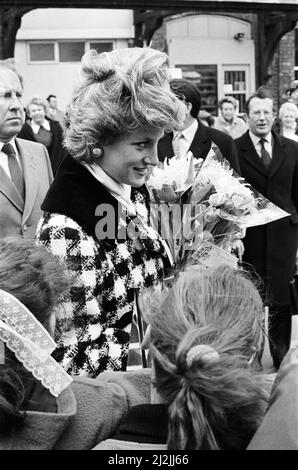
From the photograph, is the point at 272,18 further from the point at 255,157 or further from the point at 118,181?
the point at 118,181

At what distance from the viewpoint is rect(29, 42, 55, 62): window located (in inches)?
749

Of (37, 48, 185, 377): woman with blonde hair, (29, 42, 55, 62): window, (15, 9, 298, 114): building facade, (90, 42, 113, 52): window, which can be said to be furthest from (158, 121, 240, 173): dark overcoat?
(90, 42, 113, 52): window

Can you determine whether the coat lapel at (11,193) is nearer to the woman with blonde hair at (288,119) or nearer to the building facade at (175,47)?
the woman with blonde hair at (288,119)

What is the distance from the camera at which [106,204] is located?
2764 millimetres

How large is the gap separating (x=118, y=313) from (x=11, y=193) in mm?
2112

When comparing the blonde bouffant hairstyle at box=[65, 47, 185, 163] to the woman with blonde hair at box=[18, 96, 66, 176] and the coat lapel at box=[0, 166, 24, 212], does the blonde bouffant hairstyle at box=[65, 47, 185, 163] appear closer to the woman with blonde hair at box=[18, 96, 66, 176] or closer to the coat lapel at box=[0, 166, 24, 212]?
the coat lapel at box=[0, 166, 24, 212]

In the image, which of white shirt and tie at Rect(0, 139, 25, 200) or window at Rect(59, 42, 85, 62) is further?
window at Rect(59, 42, 85, 62)

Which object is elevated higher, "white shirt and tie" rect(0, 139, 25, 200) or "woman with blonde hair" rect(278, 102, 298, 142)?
"white shirt and tie" rect(0, 139, 25, 200)

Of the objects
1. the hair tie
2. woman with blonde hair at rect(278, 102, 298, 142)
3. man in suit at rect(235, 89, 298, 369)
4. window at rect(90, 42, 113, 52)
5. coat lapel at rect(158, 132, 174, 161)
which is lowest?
man in suit at rect(235, 89, 298, 369)

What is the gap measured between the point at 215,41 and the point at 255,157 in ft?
47.0

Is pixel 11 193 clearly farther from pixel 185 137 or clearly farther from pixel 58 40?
pixel 58 40

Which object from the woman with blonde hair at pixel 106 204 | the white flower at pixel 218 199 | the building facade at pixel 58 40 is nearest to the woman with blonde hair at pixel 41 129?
the white flower at pixel 218 199

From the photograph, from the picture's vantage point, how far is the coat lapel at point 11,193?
A: 183 inches
